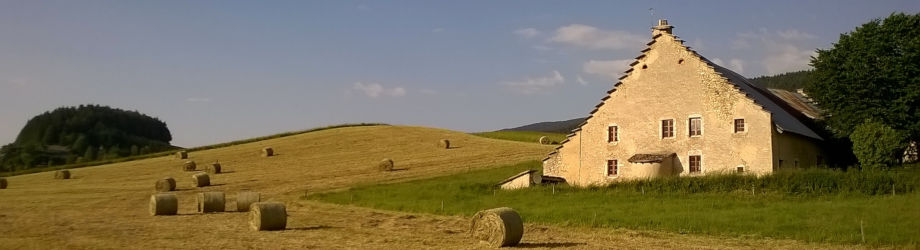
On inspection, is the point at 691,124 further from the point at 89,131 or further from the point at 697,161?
the point at 89,131

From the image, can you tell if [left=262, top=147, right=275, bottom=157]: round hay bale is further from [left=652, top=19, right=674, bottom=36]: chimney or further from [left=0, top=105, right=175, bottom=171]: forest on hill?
[left=0, top=105, right=175, bottom=171]: forest on hill

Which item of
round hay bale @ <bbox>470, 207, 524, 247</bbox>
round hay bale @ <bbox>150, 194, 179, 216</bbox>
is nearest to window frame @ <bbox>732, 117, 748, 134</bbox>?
round hay bale @ <bbox>470, 207, 524, 247</bbox>

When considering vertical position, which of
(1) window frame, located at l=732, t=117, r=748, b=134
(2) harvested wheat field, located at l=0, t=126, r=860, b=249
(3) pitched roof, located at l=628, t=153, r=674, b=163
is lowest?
(2) harvested wheat field, located at l=0, t=126, r=860, b=249

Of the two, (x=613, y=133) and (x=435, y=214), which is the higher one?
(x=613, y=133)

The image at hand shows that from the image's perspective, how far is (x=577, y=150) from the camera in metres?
46.1

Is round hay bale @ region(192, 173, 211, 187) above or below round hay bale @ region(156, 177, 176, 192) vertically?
above

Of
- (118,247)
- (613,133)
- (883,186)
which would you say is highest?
(613,133)

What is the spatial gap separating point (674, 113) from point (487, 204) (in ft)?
46.5

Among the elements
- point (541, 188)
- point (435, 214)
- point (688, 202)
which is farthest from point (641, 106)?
point (435, 214)

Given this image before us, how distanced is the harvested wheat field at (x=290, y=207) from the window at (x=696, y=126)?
16418 millimetres

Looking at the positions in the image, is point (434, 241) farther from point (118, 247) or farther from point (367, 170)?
point (367, 170)

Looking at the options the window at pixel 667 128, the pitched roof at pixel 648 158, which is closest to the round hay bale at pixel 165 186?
the pitched roof at pixel 648 158

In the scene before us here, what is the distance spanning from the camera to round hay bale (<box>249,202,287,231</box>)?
86.3 feet

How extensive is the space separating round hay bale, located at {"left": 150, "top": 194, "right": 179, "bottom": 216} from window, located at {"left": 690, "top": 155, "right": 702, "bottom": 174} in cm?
2712
